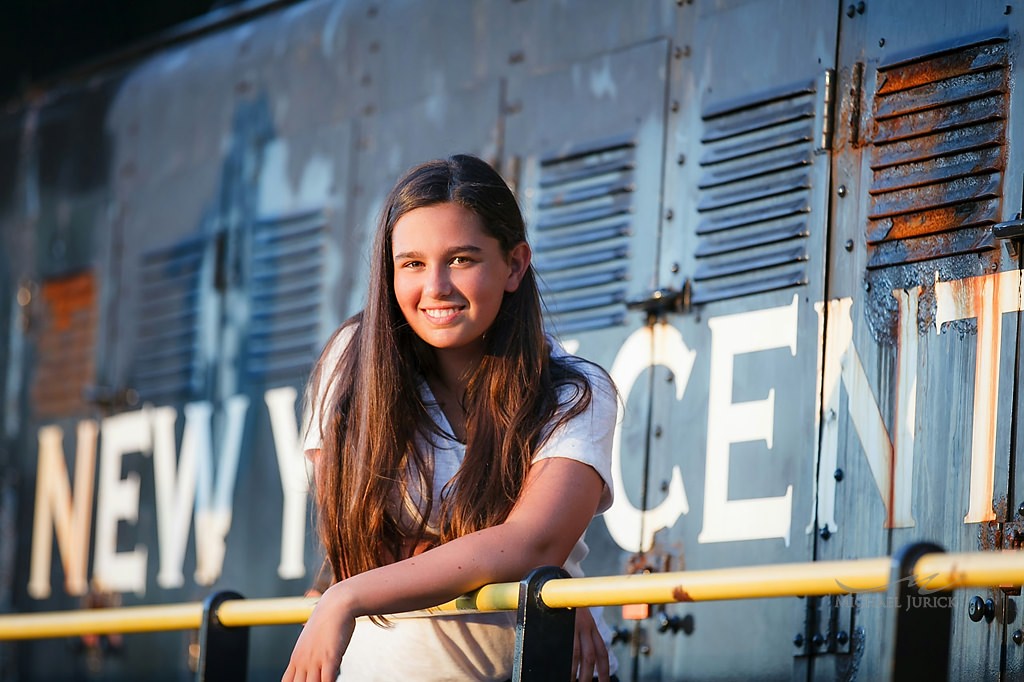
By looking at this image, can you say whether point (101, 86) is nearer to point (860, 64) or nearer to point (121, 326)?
point (121, 326)

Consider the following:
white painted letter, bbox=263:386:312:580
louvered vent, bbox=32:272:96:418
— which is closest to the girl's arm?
white painted letter, bbox=263:386:312:580

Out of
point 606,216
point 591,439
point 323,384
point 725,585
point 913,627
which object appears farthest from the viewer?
point 606,216

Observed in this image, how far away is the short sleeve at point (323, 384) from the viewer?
2.24 meters

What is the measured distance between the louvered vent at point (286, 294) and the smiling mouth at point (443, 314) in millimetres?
2126

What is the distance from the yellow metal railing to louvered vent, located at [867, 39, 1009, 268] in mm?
1032

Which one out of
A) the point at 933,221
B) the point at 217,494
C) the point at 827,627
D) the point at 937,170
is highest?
the point at 937,170

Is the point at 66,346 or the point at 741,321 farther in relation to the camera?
the point at 66,346

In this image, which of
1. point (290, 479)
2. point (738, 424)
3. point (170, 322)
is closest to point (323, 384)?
point (738, 424)

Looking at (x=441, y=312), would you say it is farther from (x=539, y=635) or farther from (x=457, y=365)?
(x=539, y=635)

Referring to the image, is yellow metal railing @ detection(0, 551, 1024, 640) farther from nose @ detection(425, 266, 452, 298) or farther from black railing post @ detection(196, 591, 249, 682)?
nose @ detection(425, 266, 452, 298)

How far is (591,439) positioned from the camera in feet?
6.67

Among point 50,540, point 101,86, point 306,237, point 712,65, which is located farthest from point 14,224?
point 712,65

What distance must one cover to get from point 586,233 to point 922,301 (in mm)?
1003

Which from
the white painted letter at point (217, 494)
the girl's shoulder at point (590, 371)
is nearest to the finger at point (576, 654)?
the girl's shoulder at point (590, 371)
